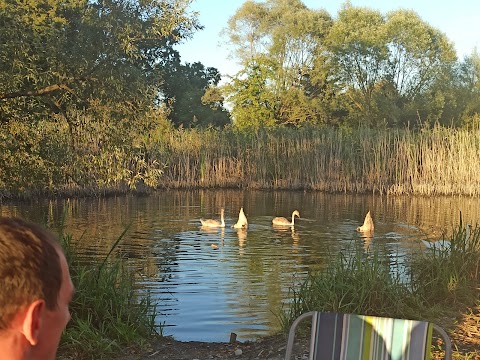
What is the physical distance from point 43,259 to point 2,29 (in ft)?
22.6

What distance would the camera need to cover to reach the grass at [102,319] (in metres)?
5.37

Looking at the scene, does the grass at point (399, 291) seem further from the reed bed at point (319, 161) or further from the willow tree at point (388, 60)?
the willow tree at point (388, 60)

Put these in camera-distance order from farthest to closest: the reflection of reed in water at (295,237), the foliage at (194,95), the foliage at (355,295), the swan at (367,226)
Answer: the foliage at (194,95) → the swan at (367,226) → the reflection of reed in water at (295,237) → the foliage at (355,295)

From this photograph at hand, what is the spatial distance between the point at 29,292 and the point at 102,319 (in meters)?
4.94

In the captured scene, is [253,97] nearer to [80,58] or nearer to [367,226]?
[367,226]

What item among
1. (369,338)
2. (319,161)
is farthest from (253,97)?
(369,338)

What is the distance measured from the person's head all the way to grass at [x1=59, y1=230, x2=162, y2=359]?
424 centimetres

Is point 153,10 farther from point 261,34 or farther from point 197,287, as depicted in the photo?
point 261,34

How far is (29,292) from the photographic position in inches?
45.9

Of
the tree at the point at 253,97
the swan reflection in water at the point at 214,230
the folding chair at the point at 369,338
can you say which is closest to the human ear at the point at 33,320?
the folding chair at the point at 369,338

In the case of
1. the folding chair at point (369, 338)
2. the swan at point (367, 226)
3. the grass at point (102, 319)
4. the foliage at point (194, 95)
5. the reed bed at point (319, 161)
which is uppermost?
the foliage at point (194, 95)

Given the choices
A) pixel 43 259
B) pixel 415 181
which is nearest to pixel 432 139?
pixel 415 181

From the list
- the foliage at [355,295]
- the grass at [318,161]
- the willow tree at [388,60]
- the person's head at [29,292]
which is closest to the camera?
the person's head at [29,292]

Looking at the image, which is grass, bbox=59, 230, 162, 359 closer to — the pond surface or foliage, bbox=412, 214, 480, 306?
the pond surface
